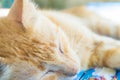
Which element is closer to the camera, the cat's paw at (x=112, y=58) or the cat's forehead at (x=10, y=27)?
the cat's forehead at (x=10, y=27)

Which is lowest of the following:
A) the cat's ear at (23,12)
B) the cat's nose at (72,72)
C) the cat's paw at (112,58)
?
the cat's paw at (112,58)

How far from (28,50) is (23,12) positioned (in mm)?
138

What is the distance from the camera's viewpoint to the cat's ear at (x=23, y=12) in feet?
3.20

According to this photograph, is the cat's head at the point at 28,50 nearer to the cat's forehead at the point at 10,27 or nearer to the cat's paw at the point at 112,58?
the cat's forehead at the point at 10,27

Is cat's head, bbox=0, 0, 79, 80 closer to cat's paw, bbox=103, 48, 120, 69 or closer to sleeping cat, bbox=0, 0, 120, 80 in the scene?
sleeping cat, bbox=0, 0, 120, 80

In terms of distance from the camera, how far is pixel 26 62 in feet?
3.05

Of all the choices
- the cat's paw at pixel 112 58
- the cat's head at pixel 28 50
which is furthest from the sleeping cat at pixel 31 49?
the cat's paw at pixel 112 58

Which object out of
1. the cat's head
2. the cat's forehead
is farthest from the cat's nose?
the cat's forehead

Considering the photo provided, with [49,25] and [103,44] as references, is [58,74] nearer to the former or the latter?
[49,25]

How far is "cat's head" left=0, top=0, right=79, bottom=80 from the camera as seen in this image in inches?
36.5

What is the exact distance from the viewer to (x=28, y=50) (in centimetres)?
96

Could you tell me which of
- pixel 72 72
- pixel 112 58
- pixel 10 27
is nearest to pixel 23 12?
pixel 10 27

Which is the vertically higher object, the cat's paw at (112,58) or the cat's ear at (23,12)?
the cat's ear at (23,12)

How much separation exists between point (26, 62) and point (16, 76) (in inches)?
2.4
